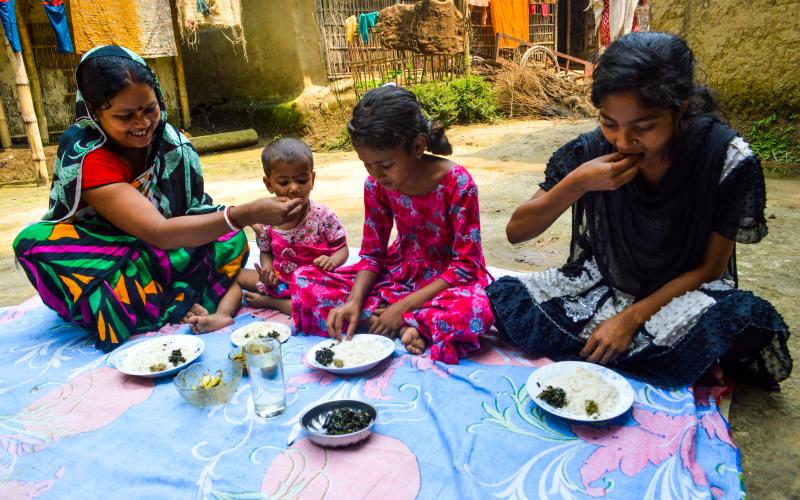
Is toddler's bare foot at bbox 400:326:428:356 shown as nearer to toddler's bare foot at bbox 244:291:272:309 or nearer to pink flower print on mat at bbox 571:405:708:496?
pink flower print on mat at bbox 571:405:708:496

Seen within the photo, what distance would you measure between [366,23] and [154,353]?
842 cm

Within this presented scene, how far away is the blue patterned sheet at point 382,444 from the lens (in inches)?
58.6

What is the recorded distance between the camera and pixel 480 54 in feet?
42.7

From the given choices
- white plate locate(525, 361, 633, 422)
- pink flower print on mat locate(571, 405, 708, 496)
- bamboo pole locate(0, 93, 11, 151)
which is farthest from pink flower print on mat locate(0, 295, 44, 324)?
bamboo pole locate(0, 93, 11, 151)

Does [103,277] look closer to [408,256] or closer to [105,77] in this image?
[105,77]

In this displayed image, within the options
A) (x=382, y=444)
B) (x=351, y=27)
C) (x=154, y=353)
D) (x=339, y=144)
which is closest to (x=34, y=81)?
(x=339, y=144)

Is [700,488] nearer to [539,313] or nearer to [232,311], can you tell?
[539,313]

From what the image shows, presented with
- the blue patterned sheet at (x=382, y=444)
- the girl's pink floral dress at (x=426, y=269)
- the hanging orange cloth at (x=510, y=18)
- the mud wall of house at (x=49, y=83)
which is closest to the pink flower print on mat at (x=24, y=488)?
the blue patterned sheet at (x=382, y=444)

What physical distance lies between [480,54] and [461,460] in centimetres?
1261

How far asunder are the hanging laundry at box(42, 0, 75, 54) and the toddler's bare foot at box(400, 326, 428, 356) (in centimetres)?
801

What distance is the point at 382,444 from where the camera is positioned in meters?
1.66

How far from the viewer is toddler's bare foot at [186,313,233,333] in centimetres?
254

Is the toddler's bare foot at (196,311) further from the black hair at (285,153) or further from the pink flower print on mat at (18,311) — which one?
the pink flower print on mat at (18,311)

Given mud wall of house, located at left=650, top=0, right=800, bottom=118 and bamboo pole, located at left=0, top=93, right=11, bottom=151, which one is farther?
bamboo pole, located at left=0, top=93, right=11, bottom=151
